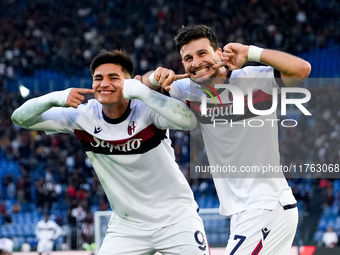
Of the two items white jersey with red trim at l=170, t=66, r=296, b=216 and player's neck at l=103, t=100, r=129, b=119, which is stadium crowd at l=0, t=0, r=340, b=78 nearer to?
player's neck at l=103, t=100, r=129, b=119

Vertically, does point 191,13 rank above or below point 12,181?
above

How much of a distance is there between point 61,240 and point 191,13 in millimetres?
13653

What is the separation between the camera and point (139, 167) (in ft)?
18.2

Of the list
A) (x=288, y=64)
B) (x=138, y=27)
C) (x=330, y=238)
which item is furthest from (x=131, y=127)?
(x=138, y=27)

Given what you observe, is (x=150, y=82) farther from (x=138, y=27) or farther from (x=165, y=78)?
(x=138, y=27)

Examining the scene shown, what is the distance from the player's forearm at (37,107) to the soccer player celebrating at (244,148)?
740mm

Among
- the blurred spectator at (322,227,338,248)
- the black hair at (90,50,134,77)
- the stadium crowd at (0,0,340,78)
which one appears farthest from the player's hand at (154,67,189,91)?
the stadium crowd at (0,0,340,78)

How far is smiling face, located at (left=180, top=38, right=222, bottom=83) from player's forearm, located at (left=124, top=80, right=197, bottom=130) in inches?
10.7

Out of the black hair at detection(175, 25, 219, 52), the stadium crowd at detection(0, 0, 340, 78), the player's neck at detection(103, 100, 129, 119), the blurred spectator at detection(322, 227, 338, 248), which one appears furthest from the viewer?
A: the stadium crowd at detection(0, 0, 340, 78)

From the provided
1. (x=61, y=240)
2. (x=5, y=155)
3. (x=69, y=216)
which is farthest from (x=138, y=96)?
(x=5, y=155)

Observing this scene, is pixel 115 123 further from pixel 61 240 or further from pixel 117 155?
pixel 61 240

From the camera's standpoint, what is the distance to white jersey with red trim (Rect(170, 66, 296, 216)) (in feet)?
17.2

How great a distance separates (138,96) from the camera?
5.20 metres

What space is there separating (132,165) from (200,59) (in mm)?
1051
